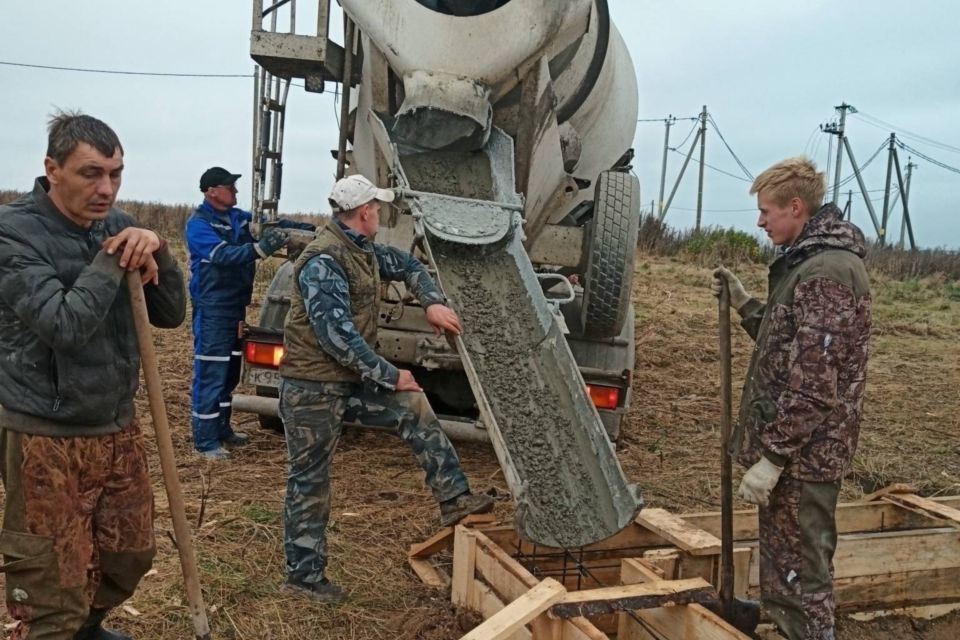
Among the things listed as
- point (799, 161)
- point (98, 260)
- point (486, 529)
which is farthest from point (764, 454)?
point (98, 260)

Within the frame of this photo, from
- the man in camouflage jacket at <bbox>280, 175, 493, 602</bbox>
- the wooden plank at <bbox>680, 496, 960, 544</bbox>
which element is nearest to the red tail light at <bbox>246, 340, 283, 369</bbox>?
the man in camouflage jacket at <bbox>280, 175, 493, 602</bbox>

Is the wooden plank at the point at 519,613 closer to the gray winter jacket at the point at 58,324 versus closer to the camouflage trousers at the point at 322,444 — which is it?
the camouflage trousers at the point at 322,444

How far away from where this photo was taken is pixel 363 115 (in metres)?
5.23

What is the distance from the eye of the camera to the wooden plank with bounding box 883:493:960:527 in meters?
3.85

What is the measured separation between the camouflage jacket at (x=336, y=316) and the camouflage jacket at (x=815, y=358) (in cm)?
144

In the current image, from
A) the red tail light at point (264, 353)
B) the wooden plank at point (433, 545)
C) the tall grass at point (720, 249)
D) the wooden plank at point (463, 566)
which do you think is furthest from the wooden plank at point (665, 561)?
the tall grass at point (720, 249)

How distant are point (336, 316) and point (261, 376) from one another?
200cm

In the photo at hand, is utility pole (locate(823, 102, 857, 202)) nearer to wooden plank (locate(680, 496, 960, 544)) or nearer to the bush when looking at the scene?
the bush

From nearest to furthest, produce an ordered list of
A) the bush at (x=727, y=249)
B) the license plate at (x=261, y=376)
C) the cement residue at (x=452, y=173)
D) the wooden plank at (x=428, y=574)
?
1. the wooden plank at (x=428, y=574)
2. the cement residue at (x=452, y=173)
3. the license plate at (x=261, y=376)
4. the bush at (x=727, y=249)

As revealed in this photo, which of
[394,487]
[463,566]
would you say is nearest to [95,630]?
[463,566]

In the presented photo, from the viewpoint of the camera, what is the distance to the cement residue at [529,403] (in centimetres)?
364

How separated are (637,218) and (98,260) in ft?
11.9

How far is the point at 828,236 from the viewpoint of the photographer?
2916 millimetres

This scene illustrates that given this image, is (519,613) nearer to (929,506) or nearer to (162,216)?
(929,506)
